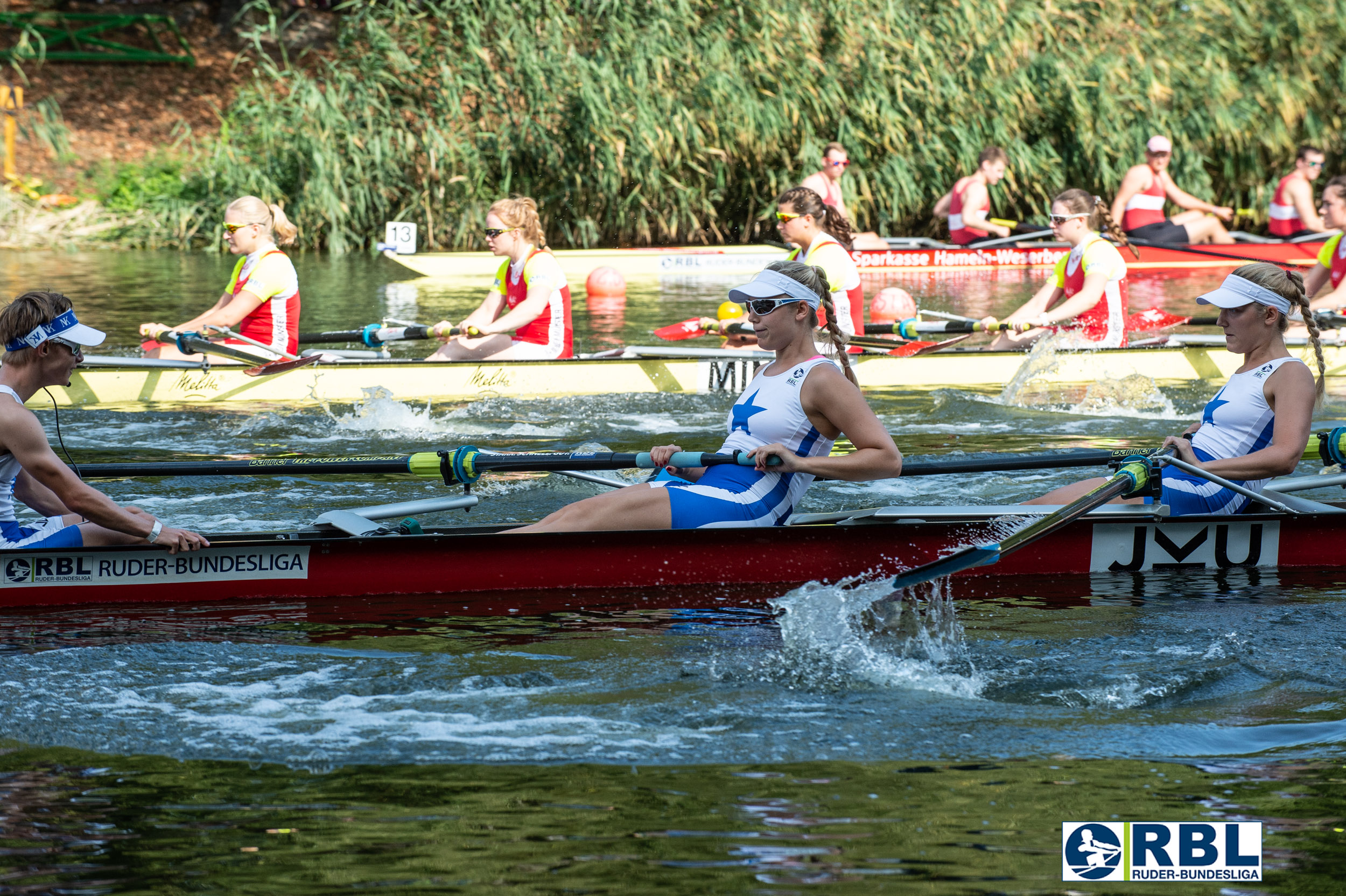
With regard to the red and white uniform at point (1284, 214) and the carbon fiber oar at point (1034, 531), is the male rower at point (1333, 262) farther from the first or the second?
the red and white uniform at point (1284, 214)

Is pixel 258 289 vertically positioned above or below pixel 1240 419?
above

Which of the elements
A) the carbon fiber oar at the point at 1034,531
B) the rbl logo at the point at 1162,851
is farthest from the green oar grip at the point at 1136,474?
the rbl logo at the point at 1162,851

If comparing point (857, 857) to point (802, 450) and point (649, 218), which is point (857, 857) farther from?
point (649, 218)

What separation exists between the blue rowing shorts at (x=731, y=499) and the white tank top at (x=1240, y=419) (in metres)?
1.68

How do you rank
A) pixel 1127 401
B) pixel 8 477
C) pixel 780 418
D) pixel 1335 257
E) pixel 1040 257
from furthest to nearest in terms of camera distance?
pixel 1040 257 < pixel 1335 257 < pixel 1127 401 < pixel 780 418 < pixel 8 477

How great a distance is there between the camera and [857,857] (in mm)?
3678

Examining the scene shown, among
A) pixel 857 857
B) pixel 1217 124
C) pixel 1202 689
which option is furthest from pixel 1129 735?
pixel 1217 124

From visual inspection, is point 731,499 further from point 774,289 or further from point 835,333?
point 774,289

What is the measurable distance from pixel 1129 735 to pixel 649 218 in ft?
54.1

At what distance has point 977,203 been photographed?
739 inches

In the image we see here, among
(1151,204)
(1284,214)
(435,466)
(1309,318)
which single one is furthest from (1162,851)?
(1284,214)

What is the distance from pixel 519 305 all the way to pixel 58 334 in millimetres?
5316

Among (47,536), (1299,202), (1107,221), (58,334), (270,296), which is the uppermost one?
(1299,202)

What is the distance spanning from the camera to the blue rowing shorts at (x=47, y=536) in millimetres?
5559
